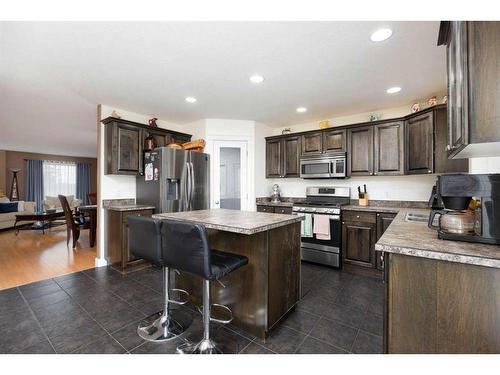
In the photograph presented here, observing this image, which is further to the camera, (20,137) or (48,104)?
(20,137)

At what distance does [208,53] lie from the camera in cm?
212

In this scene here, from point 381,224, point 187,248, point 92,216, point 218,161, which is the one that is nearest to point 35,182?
point 92,216

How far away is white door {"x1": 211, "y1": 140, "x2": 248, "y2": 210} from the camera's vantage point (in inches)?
170

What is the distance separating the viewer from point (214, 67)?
239cm

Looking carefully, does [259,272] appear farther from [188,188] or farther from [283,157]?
[283,157]

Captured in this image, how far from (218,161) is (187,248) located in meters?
2.91

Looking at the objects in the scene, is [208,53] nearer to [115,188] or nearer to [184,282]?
[184,282]

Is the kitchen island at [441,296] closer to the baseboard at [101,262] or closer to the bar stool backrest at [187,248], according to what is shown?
the bar stool backrest at [187,248]

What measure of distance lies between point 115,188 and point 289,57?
3.23m

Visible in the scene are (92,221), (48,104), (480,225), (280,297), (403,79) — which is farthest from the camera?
(92,221)

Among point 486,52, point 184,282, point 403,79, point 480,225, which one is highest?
point 403,79

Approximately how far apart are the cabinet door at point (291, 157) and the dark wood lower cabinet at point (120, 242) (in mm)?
2512
